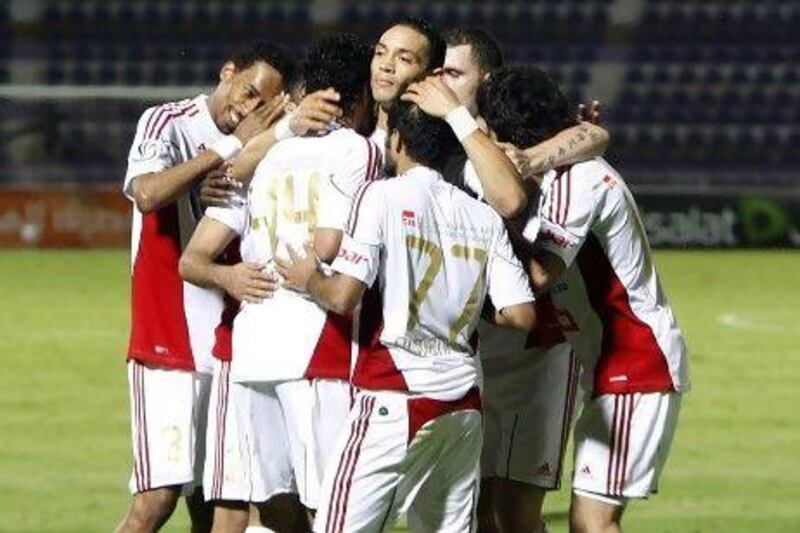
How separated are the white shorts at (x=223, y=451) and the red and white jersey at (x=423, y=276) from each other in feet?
2.96

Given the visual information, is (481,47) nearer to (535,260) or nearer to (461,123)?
(535,260)

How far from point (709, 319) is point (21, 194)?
8.21 m

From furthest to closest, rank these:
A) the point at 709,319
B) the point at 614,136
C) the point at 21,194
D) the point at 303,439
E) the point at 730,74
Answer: the point at 730,74 < the point at 614,136 < the point at 21,194 < the point at 709,319 < the point at 303,439

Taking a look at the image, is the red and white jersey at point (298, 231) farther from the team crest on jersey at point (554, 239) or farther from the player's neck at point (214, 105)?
the player's neck at point (214, 105)

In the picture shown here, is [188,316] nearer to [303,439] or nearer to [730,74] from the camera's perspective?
[303,439]

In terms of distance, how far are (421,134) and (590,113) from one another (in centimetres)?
132

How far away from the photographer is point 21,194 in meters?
22.4

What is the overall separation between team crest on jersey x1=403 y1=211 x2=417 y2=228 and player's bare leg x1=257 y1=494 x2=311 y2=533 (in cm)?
Result: 120

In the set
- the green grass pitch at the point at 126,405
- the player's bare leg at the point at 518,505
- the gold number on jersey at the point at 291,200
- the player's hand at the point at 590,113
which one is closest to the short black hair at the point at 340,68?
the gold number on jersey at the point at 291,200

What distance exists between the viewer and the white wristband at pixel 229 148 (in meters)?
6.59

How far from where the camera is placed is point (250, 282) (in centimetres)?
633

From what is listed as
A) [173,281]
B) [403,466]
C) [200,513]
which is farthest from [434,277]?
[200,513]

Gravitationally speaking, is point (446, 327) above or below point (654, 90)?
above

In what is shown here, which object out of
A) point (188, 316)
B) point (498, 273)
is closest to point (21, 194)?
point (188, 316)
